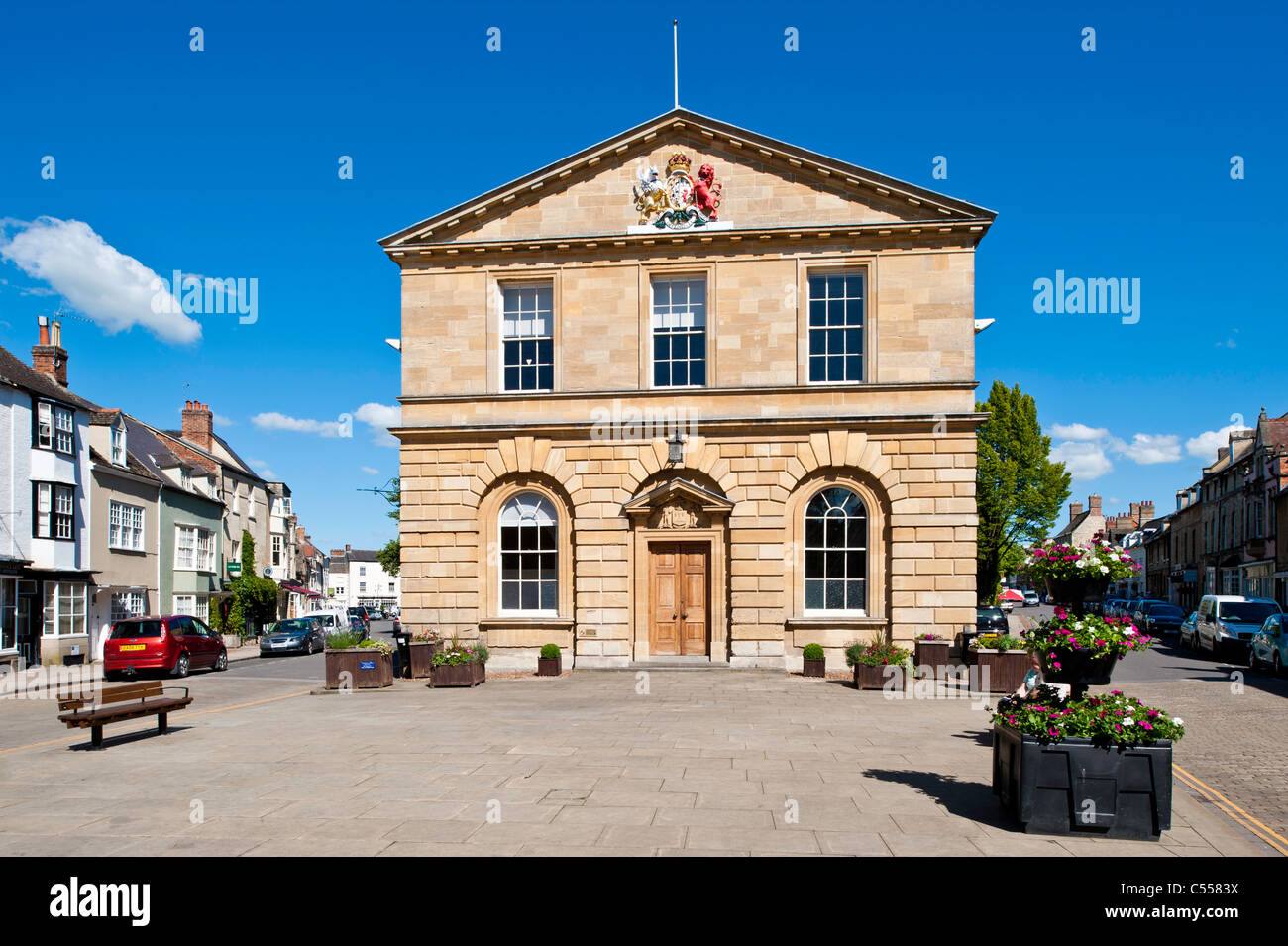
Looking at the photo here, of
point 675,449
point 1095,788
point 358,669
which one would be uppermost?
point 675,449

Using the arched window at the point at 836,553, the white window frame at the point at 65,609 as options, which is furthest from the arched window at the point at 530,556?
the white window frame at the point at 65,609

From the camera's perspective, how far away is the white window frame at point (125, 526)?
3509cm

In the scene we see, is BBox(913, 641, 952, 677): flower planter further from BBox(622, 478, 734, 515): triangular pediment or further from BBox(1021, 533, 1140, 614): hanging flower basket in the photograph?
BBox(1021, 533, 1140, 614): hanging flower basket

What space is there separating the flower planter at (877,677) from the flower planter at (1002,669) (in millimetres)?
1729

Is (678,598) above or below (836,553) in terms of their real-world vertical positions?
below

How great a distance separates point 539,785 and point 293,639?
32.5 meters

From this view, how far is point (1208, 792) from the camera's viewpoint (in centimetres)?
1017

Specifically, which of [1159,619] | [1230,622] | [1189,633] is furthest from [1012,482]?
[1230,622]

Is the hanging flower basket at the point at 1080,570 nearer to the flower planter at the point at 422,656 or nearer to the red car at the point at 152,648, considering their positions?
the flower planter at the point at 422,656

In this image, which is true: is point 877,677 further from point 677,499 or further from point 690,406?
point 690,406

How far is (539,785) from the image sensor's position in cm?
1001

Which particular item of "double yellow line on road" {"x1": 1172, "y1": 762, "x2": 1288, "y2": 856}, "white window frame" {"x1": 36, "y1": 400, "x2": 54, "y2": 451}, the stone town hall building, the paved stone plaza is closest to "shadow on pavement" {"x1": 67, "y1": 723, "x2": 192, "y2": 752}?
the paved stone plaza
